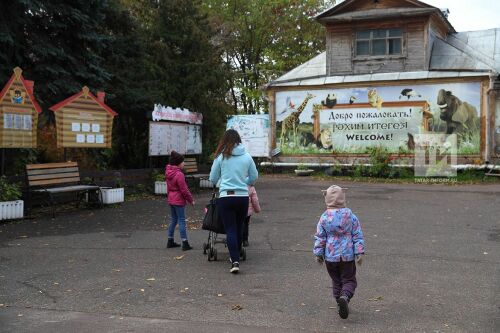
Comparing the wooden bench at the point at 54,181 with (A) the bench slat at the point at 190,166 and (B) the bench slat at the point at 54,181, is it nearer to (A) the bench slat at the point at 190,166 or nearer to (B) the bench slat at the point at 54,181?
(B) the bench slat at the point at 54,181

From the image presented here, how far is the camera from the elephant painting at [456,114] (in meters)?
22.5

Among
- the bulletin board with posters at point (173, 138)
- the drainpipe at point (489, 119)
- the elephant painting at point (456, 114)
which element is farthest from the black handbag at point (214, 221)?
the drainpipe at point (489, 119)

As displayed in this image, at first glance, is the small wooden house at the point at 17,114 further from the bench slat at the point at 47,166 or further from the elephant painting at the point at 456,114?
the elephant painting at the point at 456,114

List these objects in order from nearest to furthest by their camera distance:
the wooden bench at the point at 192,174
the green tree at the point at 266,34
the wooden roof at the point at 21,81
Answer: the wooden roof at the point at 21,81 → the wooden bench at the point at 192,174 → the green tree at the point at 266,34

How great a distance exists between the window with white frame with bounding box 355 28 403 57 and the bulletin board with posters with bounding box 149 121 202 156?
31.9 ft

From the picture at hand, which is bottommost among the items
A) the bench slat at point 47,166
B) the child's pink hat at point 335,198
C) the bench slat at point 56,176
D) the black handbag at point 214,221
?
the black handbag at point 214,221

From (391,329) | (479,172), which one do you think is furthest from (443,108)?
(391,329)

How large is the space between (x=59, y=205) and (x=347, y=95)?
1447cm

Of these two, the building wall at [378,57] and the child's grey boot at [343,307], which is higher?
the building wall at [378,57]

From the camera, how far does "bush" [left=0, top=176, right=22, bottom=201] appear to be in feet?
38.9

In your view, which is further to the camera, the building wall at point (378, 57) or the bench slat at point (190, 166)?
the building wall at point (378, 57)

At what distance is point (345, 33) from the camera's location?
83.9 ft

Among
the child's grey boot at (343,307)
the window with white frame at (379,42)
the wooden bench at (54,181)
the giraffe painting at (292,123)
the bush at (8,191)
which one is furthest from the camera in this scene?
the giraffe painting at (292,123)

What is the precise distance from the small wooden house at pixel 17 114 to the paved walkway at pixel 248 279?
1.91 meters
